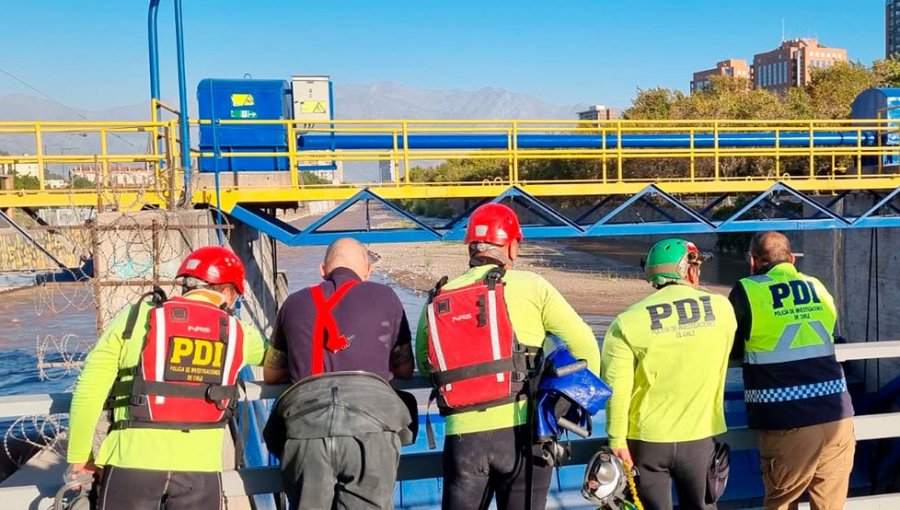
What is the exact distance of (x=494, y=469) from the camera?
3018 mm

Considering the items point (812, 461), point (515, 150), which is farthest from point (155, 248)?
point (515, 150)

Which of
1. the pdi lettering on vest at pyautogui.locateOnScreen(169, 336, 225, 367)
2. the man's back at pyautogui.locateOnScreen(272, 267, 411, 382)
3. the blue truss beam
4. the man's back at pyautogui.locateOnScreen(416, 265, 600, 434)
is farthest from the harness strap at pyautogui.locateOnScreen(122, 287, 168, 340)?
the blue truss beam

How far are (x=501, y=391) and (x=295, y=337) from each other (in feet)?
2.66

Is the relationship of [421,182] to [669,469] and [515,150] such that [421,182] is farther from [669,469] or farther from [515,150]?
[669,469]

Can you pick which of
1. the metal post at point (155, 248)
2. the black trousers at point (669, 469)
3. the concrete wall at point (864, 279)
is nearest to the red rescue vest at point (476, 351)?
the black trousers at point (669, 469)

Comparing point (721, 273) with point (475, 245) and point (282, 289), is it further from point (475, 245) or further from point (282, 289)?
point (475, 245)

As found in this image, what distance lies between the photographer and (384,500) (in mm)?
2762

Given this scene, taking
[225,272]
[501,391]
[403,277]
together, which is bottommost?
[403,277]

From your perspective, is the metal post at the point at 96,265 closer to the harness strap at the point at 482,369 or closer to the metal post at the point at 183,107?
the metal post at the point at 183,107

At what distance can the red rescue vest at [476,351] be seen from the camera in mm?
2961

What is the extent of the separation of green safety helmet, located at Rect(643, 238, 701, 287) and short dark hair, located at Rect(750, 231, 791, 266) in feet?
1.31

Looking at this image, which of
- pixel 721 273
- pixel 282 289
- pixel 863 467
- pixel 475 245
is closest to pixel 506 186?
pixel 282 289

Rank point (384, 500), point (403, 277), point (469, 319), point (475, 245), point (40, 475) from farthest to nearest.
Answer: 1. point (403, 277)
2. point (40, 475)
3. point (475, 245)
4. point (469, 319)
5. point (384, 500)

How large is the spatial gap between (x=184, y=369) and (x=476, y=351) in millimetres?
1081
